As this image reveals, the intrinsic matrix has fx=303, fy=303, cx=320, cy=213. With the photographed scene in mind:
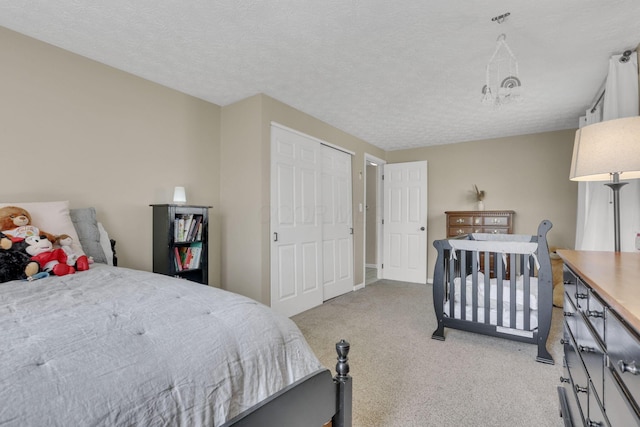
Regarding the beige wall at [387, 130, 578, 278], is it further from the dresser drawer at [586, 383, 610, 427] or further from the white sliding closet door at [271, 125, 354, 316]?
the dresser drawer at [586, 383, 610, 427]

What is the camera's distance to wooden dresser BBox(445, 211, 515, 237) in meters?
4.36

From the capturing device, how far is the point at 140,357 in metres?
0.72

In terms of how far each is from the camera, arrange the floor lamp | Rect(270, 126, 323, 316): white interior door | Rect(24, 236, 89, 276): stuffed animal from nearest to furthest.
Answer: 1. the floor lamp
2. Rect(24, 236, 89, 276): stuffed animal
3. Rect(270, 126, 323, 316): white interior door

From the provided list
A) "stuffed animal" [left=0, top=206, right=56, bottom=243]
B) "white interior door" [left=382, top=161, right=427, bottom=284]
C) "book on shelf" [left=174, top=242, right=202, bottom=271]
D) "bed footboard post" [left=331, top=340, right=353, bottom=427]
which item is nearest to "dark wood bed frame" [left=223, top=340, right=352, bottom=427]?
"bed footboard post" [left=331, top=340, right=353, bottom=427]

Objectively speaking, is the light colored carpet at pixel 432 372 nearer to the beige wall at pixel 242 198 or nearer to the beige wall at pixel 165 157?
the beige wall at pixel 242 198

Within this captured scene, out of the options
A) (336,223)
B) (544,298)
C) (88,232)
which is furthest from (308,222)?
(544,298)

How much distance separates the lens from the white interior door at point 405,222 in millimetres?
5039

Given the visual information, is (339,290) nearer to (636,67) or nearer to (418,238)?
(418,238)

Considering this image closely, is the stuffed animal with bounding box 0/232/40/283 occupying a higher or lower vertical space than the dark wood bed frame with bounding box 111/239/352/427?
higher

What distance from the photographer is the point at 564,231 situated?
4293 mm

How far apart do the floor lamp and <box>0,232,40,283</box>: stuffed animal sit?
2912mm

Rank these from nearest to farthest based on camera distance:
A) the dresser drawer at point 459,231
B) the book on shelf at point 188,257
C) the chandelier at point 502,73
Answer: the chandelier at point 502,73
the book on shelf at point 188,257
the dresser drawer at point 459,231

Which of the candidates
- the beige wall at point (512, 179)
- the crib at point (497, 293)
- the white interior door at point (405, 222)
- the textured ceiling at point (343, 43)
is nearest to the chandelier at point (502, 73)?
the textured ceiling at point (343, 43)

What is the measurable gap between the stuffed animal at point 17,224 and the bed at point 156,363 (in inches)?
21.9
